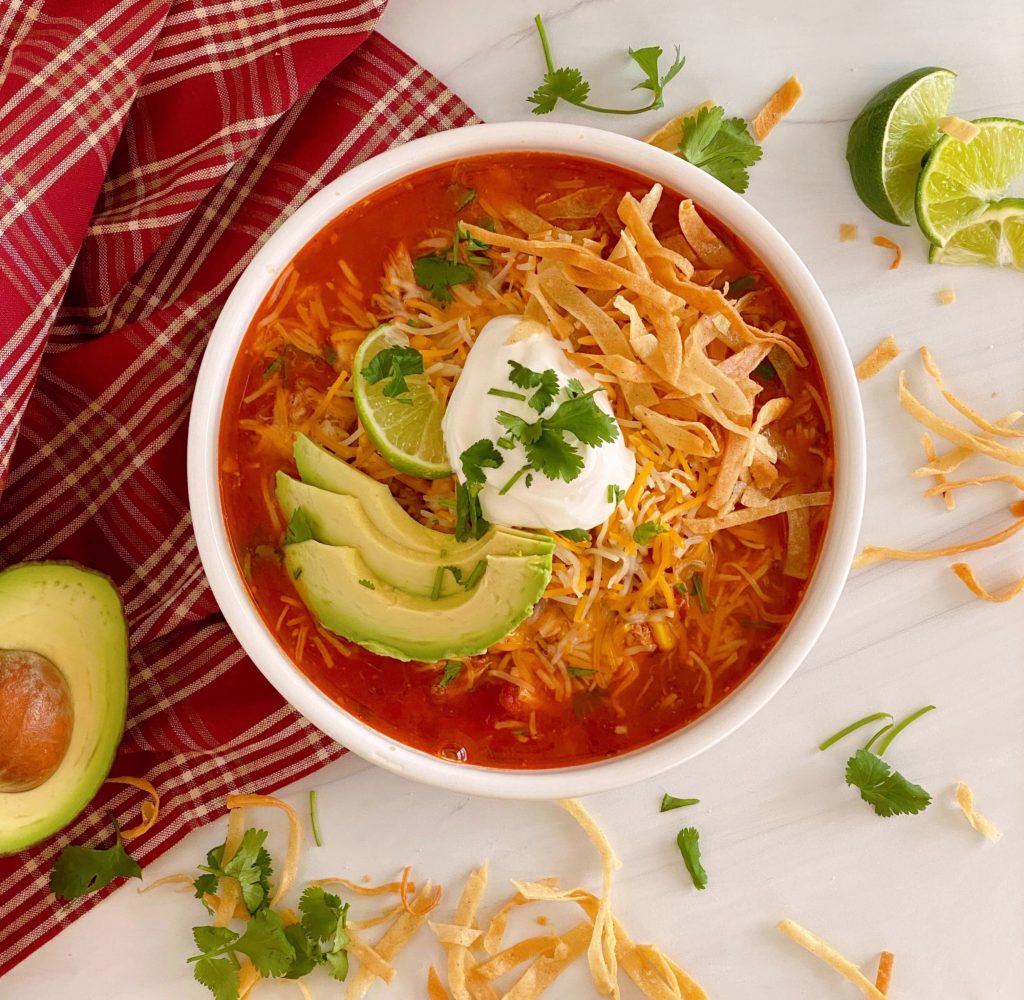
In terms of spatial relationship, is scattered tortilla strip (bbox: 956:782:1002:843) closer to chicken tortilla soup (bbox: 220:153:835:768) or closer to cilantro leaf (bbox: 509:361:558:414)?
chicken tortilla soup (bbox: 220:153:835:768)

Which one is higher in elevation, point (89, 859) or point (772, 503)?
point (772, 503)

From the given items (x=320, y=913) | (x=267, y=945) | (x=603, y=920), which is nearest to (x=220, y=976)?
(x=267, y=945)

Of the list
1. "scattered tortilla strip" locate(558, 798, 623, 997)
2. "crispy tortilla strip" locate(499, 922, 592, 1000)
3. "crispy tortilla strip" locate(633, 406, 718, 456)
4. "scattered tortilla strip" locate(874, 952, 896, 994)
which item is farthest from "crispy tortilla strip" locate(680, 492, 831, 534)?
"scattered tortilla strip" locate(874, 952, 896, 994)

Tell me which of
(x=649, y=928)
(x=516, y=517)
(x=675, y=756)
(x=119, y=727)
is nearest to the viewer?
(x=516, y=517)

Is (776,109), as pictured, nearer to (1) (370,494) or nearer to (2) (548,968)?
(1) (370,494)

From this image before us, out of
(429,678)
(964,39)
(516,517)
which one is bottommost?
(429,678)

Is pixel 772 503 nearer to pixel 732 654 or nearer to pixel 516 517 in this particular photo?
pixel 732 654

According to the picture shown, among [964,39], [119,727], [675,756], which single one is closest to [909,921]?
[675,756]
